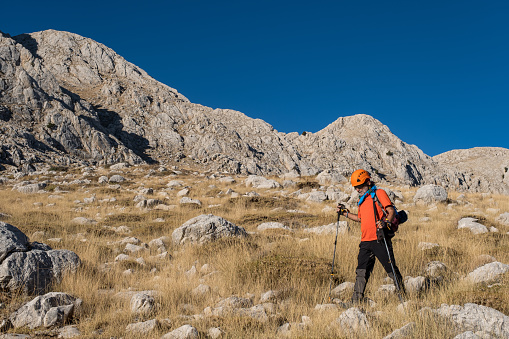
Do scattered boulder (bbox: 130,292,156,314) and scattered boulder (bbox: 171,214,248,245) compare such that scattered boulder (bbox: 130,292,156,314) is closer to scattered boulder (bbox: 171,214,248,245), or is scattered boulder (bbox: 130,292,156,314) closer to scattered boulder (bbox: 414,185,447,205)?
scattered boulder (bbox: 171,214,248,245)

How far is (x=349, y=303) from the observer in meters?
4.93

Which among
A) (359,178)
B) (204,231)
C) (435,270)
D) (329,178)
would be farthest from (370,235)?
(329,178)

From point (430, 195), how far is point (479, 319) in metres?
15.2

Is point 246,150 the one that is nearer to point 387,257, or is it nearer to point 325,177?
point 325,177

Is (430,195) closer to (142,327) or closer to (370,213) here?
(370,213)

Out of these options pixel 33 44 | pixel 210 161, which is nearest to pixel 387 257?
pixel 210 161

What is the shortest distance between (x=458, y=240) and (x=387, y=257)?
5.09 metres

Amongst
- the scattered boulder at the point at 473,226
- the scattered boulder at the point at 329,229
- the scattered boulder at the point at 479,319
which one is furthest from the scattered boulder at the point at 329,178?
the scattered boulder at the point at 479,319

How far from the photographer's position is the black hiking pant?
5.13 meters

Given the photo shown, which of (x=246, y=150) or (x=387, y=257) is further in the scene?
(x=246, y=150)

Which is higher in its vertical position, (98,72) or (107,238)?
(98,72)

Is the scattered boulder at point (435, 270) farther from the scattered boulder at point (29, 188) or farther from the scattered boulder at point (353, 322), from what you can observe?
the scattered boulder at point (29, 188)

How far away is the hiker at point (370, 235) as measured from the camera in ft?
16.9

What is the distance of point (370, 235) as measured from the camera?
5.34m
